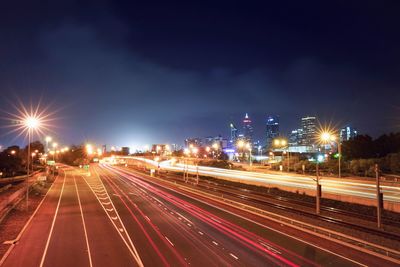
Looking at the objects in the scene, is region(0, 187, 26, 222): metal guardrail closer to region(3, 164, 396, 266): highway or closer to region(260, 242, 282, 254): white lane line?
region(3, 164, 396, 266): highway

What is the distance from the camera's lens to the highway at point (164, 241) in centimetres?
2044

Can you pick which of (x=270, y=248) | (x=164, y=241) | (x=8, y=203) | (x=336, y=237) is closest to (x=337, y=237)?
(x=336, y=237)

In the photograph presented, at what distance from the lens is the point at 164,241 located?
25.1m

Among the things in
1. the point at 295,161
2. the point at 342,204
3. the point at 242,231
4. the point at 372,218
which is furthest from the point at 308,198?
the point at 295,161

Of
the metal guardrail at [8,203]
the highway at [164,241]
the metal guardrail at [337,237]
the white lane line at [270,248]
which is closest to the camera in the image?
the highway at [164,241]

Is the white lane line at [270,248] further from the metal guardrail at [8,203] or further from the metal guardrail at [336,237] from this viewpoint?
the metal guardrail at [8,203]

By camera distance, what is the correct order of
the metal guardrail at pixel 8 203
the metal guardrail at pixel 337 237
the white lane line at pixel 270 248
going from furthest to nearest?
the metal guardrail at pixel 8 203
the white lane line at pixel 270 248
the metal guardrail at pixel 337 237

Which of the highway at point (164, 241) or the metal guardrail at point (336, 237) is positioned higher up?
the metal guardrail at point (336, 237)

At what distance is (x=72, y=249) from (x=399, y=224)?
26357 millimetres

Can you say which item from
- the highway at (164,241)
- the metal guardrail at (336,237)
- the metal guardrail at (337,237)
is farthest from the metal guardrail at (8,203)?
the metal guardrail at (337,237)

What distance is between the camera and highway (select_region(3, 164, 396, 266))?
67.1 feet

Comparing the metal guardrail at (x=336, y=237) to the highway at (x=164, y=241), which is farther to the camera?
the metal guardrail at (x=336, y=237)

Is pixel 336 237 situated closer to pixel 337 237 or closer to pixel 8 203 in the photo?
pixel 337 237

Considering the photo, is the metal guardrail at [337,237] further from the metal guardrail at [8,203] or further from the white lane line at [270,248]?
the metal guardrail at [8,203]
